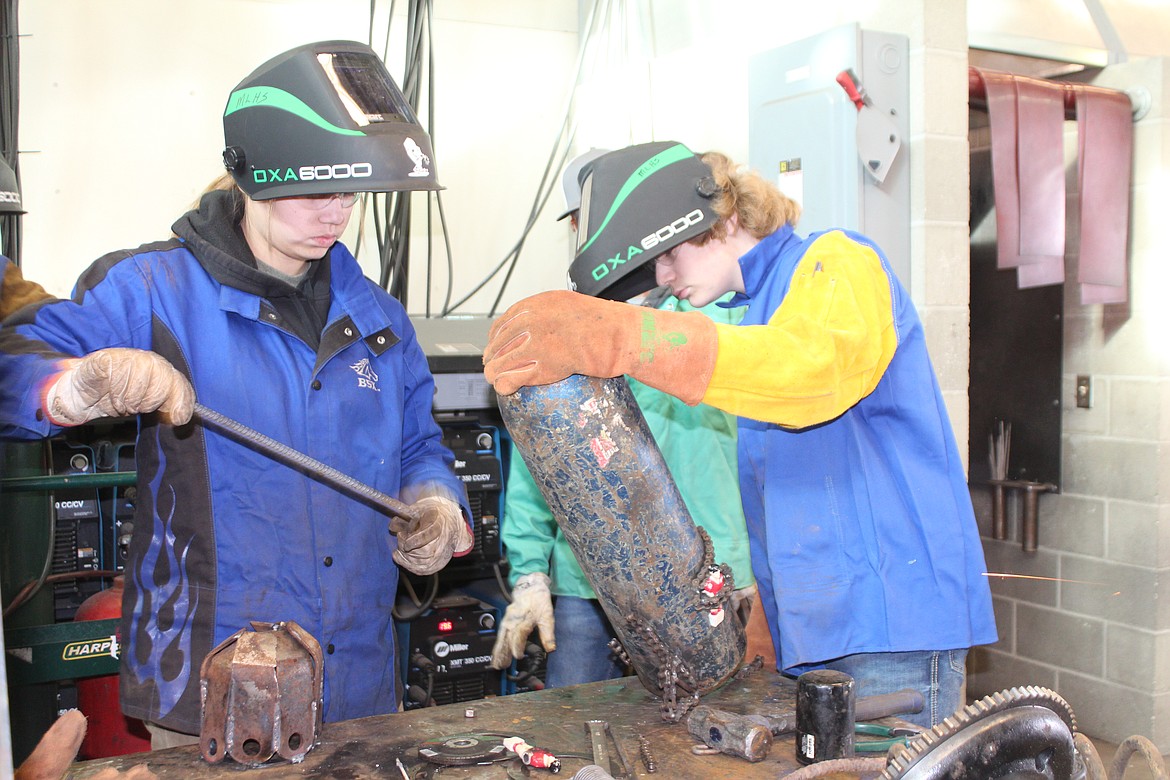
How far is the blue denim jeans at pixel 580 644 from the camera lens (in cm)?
250

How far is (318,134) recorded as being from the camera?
1.62 metres

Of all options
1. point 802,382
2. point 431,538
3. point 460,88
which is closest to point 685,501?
point 431,538

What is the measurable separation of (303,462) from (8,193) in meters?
1.11

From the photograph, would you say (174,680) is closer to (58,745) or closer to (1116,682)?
(58,745)

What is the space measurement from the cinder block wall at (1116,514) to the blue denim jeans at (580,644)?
184 cm

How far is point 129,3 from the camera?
3.29m

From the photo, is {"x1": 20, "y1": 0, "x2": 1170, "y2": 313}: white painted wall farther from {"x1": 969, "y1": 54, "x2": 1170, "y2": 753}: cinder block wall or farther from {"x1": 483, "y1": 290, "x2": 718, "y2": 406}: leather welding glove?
{"x1": 483, "y1": 290, "x2": 718, "y2": 406}: leather welding glove

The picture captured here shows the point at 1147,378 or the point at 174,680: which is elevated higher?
the point at 1147,378

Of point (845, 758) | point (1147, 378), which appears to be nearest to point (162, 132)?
point (845, 758)

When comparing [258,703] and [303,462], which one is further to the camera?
[303,462]

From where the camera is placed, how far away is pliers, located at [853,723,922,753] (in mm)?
1399

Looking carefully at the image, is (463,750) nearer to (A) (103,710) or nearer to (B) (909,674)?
(B) (909,674)

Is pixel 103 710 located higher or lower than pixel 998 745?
lower

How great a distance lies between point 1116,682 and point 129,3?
386 cm
